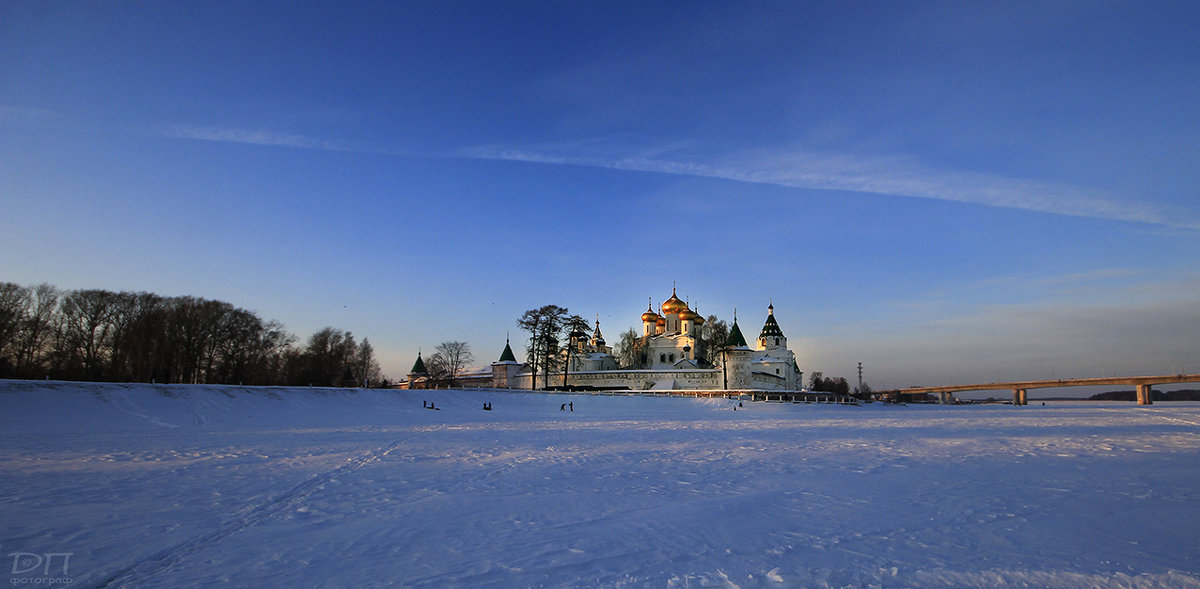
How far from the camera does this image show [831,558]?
5820mm

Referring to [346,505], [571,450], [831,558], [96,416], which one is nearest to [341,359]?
[96,416]

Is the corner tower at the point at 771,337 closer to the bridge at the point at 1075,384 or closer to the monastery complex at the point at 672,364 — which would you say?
the monastery complex at the point at 672,364

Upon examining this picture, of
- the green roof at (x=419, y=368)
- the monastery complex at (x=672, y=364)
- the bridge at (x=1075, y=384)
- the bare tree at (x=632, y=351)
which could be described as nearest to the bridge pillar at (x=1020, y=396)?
the bridge at (x=1075, y=384)

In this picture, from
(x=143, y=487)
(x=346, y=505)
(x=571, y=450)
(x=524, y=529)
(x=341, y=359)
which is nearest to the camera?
(x=524, y=529)

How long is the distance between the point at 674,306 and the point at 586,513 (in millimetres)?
70169

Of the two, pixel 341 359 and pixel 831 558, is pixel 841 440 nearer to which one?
pixel 831 558

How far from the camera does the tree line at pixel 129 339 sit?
137 feet

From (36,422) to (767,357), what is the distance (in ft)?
215

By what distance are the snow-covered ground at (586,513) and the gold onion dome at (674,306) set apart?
198 ft

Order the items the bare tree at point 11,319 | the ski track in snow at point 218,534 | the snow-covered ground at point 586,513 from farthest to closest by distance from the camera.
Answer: the bare tree at point 11,319, the snow-covered ground at point 586,513, the ski track in snow at point 218,534

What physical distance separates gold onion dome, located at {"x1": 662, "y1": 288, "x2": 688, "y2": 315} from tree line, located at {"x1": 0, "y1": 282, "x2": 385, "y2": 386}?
40805 mm

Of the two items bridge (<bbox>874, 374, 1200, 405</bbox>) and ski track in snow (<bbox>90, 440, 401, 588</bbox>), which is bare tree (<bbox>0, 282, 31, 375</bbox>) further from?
bridge (<bbox>874, 374, 1200, 405</bbox>)

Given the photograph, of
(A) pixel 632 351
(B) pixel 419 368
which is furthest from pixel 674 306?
(B) pixel 419 368

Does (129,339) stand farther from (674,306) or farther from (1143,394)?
(1143,394)
